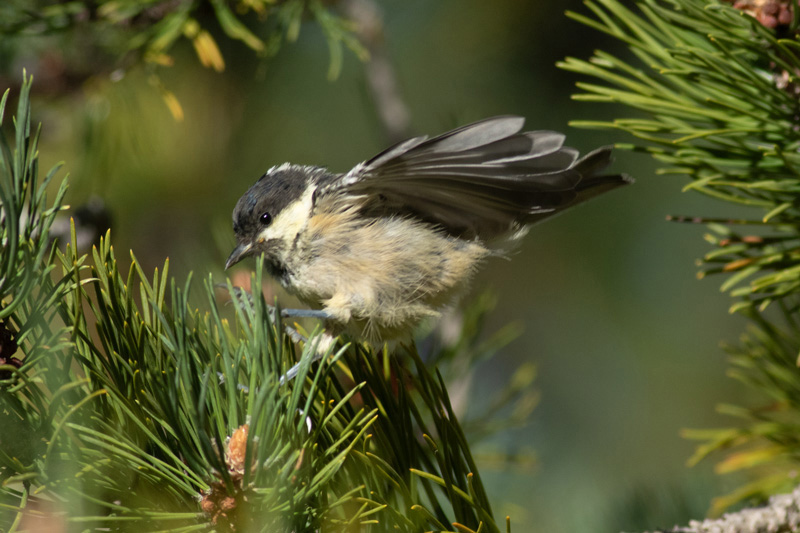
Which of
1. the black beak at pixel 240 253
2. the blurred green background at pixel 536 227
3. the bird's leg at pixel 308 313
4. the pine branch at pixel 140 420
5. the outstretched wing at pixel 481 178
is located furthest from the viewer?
the blurred green background at pixel 536 227

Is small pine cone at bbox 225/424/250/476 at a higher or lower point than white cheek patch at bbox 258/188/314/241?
lower

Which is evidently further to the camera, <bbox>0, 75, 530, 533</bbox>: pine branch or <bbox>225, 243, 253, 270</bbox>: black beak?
<bbox>225, 243, 253, 270</bbox>: black beak

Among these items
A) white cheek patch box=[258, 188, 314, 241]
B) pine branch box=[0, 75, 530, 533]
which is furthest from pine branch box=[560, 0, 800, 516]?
white cheek patch box=[258, 188, 314, 241]

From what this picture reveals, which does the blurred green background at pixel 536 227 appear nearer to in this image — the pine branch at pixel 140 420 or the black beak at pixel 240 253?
the black beak at pixel 240 253

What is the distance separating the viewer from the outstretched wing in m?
1.20

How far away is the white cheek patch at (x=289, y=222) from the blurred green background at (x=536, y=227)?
8.0 inches

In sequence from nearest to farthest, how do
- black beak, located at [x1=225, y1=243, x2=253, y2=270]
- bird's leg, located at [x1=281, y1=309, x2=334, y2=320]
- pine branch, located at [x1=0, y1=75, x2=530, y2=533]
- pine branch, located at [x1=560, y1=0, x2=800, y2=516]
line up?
pine branch, located at [x1=0, y1=75, x2=530, y2=533]
pine branch, located at [x1=560, y1=0, x2=800, y2=516]
bird's leg, located at [x1=281, y1=309, x2=334, y2=320]
black beak, located at [x1=225, y1=243, x2=253, y2=270]

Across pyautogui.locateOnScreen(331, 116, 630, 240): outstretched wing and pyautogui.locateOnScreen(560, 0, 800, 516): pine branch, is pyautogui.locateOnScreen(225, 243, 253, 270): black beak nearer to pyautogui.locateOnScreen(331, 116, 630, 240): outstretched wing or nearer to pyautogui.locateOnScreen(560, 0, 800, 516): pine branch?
pyautogui.locateOnScreen(331, 116, 630, 240): outstretched wing

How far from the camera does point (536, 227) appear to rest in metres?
3.15

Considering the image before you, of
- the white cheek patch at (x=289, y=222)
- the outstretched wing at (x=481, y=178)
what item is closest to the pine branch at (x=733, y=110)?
the outstretched wing at (x=481, y=178)

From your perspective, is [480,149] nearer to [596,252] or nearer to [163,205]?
[163,205]

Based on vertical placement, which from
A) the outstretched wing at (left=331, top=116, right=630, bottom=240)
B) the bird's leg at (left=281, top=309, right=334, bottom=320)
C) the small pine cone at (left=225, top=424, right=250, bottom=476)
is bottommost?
the small pine cone at (left=225, top=424, right=250, bottom=476)

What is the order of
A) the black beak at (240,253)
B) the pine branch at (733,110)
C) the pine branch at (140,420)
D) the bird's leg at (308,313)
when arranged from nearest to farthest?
the pine branch at (140,420) < the pine branch at (733,110) < the bird's leg at (308,313) < the black beak at (240,253)

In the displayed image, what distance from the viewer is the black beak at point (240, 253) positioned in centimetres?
155
